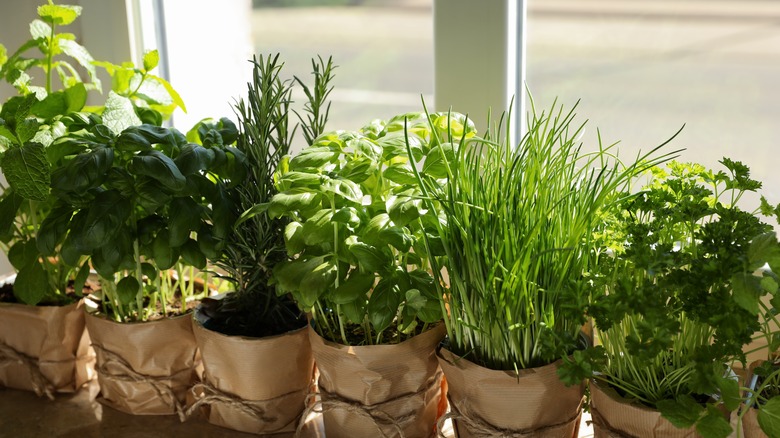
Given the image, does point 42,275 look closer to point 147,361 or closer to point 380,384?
point 147,361

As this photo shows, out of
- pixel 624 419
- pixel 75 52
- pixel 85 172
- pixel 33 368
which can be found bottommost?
pixel 33 368

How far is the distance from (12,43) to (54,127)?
644 mm

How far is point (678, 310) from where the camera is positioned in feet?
2.34

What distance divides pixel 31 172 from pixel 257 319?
0.31m

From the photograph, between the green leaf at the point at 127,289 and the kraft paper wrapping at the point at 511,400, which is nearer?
the kraft paper wrapping at the point at 511,400

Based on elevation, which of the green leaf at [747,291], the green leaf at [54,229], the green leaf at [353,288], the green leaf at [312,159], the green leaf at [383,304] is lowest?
the green leaf at [383,304]

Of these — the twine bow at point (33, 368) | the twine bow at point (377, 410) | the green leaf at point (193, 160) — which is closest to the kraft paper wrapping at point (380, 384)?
the twine bow at point (377, 410)

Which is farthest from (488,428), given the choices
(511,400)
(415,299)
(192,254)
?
(192,254)

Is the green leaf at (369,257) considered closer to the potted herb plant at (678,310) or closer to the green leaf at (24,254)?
the potted herb plant at (678,310)

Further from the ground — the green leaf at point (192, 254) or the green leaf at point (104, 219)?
the green leaf at point (104, 219)

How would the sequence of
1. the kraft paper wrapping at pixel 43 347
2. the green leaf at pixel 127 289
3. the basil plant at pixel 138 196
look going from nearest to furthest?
the basil plant at pixel 138 196 → the green leaf at pixel 127 289 → the kraft paper wrapping at pixel 43 347

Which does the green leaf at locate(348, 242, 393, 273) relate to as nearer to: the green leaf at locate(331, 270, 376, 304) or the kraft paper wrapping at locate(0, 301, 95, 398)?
the green leaf at locate(331, 270, 376, 304)

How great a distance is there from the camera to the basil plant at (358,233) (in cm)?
79

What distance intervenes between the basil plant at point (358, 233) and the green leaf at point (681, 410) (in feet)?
0.77
